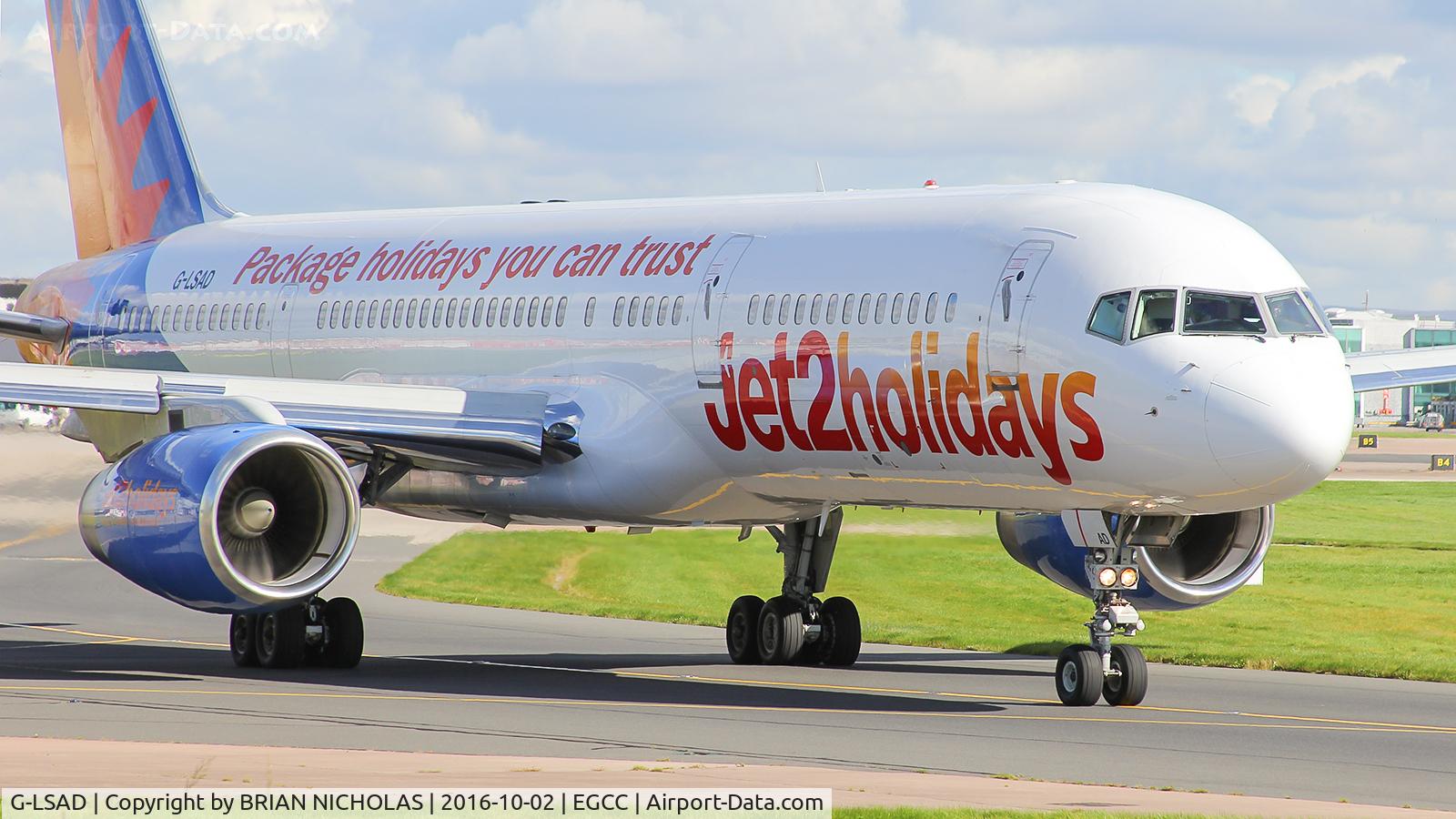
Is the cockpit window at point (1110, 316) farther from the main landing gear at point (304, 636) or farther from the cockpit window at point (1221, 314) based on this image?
the main landing gear at point (304, 636)

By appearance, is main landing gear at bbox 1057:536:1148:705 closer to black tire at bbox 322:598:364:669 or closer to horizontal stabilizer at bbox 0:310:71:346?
black tire at bbox 322:598:364:669

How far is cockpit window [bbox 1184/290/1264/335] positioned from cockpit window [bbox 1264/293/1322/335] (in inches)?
6.2

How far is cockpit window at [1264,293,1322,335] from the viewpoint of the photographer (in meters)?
17.0

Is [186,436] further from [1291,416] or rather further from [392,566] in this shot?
[392,566]

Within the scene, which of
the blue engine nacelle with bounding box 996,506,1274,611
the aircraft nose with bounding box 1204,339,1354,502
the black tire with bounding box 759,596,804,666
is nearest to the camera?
the aircraft nose with bounding box 1204,339,1354,502

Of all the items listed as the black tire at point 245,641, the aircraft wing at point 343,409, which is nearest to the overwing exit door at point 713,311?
the aircraft wing at point 343,409

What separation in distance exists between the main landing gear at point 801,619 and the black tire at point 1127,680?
16.6ft

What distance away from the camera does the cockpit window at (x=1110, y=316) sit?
17016 mm

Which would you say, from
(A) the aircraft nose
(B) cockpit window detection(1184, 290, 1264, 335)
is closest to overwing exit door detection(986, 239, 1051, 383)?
(B) cockpit window detection(1184, 290, 1264, 335)

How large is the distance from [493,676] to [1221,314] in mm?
8189

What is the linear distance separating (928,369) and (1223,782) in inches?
216

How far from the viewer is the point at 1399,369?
21.4m

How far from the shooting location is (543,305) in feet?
74.1

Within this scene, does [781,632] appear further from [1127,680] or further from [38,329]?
[38,329]
